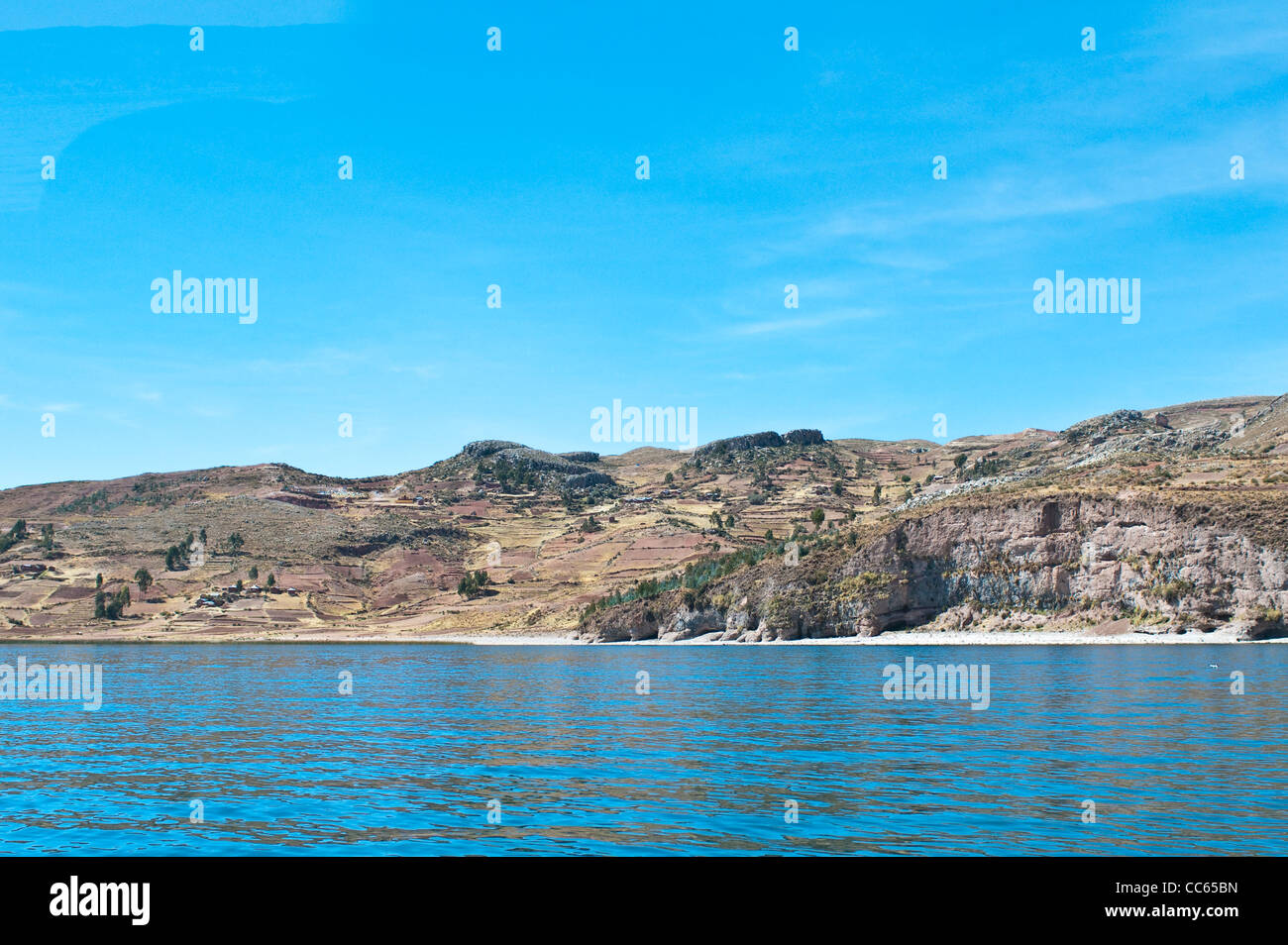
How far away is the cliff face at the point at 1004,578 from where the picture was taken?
105 metres

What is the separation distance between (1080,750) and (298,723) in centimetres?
3291

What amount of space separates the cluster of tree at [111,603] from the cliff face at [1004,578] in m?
92.3

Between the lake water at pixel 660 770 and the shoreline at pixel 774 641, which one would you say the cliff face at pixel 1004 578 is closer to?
the shoreline at pixel 774 641

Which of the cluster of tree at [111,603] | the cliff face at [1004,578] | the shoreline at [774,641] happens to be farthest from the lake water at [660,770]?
the cluster of tree at [111,603]

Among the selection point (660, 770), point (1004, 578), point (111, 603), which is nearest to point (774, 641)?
point (1004, 578)

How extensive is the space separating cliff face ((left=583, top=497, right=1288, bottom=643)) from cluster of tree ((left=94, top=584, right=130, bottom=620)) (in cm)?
9226

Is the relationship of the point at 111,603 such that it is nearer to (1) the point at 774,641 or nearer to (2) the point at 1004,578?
(1) the point at 774,641

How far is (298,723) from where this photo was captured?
149 feet

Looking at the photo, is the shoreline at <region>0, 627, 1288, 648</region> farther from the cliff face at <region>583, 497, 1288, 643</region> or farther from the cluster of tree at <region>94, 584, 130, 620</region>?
the cluster of tree at <region>94, 584, 130, 620</region>

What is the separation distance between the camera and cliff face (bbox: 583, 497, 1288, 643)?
10500cm

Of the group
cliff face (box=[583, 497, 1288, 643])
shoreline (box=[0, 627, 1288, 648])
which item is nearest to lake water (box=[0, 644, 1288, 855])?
shoreline (box=[0, 627, 1288, 648])

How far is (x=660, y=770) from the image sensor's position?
30.6 m

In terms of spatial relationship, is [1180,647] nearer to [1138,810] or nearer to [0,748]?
[1138,810]

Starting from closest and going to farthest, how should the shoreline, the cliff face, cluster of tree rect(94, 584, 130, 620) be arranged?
the shoreline < the cliff face < cluster of tree rect(94, 584, 130, 620)
